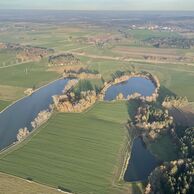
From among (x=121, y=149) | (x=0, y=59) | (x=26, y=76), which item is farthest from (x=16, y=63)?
(x=121, y=149)

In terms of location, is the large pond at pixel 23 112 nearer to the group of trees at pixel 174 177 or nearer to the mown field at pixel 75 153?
the mown field at pixel 75 153

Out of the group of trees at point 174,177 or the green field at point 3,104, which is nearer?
the group of trees at point 174,177

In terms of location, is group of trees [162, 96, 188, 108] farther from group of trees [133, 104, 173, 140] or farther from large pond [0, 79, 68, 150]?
large pond [0, 79, 68, 150]

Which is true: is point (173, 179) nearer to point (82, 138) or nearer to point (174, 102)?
point (82, 138)

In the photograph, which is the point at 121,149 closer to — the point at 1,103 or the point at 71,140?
the point at 71,140

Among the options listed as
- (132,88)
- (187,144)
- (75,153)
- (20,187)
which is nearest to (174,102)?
(132,88)

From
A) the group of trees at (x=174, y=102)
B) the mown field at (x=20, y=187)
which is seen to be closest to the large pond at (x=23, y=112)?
the mown field at (x=20, y=187)
